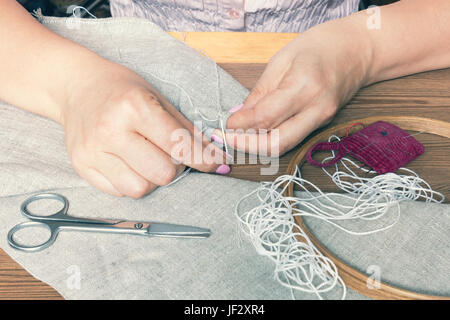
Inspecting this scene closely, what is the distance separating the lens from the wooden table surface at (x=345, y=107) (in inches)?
18.0

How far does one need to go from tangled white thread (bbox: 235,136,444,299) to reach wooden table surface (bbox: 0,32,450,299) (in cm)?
3

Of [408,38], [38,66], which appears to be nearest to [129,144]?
[38,66]

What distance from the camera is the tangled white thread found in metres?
0.45

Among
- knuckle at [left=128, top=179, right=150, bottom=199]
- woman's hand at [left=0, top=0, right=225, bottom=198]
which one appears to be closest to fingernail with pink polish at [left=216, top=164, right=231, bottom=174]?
woman's hand at [left=0, top=0, right=225, bottom=198]

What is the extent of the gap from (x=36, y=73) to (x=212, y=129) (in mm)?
332

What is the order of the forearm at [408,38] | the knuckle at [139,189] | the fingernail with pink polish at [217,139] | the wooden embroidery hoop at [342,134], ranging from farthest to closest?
the forearm at [408,38] → the fingernail with pink polish at [217,139] → the knuckle at [139,189] → the wooden embroidery hoop at [342,134]

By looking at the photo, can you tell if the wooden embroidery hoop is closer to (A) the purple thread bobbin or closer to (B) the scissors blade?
(A) the purple thread bobbin

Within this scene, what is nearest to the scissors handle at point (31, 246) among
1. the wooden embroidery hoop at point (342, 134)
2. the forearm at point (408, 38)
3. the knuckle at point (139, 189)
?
the knuckle at point (139, 189)

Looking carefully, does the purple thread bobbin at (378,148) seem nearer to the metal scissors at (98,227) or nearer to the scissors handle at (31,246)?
the metal scissors at (98,227)

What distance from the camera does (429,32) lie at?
76 cm

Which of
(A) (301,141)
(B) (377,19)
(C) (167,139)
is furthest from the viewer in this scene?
(B) (377,19)

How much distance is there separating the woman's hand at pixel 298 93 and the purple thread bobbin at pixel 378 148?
0.17ft
